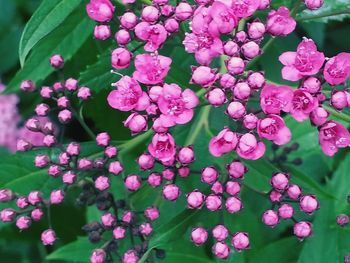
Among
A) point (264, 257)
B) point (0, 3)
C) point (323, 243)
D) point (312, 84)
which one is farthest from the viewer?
point (0, 3)

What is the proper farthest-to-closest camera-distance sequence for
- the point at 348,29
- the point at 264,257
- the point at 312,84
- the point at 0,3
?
1. the point at 0,3
2. the point at 348,29
3. the point at 264,257
4. the point at 312,84

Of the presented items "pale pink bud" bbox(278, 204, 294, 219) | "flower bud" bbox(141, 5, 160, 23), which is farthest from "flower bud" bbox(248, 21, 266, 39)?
"pale pink bud" bbox(278, 204, 294, 219)

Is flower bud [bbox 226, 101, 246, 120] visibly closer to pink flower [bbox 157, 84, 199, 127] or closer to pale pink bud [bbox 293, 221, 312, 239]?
pink flower [bbox 157, 84, 199, 127]

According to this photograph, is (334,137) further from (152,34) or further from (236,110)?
(152,34)

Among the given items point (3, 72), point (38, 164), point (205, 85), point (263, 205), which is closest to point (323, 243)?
point (263, 205)

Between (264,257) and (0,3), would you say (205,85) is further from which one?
(0,3)
